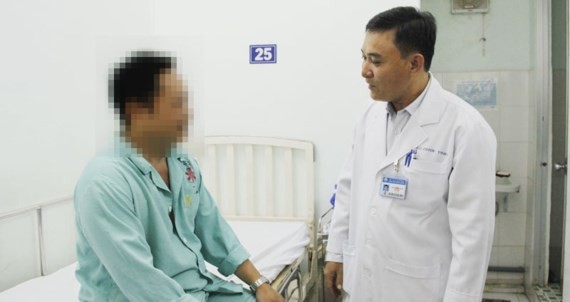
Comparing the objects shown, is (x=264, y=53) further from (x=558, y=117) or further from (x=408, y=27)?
(x=558, y=117)

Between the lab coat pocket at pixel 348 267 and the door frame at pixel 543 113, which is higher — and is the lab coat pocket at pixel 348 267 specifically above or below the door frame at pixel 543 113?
below

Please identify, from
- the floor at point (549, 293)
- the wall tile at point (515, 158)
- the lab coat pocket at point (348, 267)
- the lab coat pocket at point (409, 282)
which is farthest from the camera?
the wall tile at point (515, 158)

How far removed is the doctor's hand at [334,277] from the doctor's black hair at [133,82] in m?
1.00

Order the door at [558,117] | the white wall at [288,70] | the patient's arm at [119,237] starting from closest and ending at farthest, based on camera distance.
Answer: the patient's arm at [119,237], the white wall at [288,70], the door at [558,117]

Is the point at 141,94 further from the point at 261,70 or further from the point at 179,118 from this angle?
the point at 261,70

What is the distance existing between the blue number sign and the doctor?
151 centimetres

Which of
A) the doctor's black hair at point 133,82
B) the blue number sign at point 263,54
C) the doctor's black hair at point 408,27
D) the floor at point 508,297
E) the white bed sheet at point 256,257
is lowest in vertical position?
the floor at point 508,297

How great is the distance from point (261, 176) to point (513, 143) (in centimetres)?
190

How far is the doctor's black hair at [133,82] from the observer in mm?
1118

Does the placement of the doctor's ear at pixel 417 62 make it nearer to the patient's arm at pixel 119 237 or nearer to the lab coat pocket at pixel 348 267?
the lab coat pocket at pixel 348 267

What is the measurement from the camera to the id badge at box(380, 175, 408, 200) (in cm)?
150

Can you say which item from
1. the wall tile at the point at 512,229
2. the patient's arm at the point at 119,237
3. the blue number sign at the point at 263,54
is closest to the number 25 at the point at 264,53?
the blue number sign at the point at 263,54

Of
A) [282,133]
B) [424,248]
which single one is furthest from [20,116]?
[424,248]

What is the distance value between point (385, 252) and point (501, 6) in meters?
2.66
